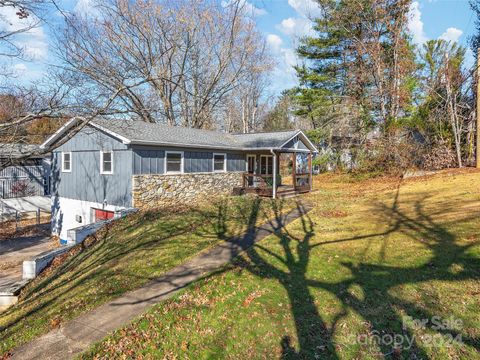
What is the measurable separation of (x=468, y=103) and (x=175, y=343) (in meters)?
22.0

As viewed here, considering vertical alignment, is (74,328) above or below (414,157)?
below

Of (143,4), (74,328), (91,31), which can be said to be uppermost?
(143,4)

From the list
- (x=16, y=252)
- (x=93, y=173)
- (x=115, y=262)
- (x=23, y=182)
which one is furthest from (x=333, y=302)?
(x=23, y=182)

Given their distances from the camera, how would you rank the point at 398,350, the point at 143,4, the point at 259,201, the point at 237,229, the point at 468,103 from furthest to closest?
the point at 143,4 → the point at 468,103 → the point at 259,201 → the point at 237,229 → the point at 398,350

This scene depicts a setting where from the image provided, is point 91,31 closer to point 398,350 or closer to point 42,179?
point 42,179

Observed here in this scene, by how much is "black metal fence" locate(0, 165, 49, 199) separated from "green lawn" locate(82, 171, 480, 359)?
1843cm

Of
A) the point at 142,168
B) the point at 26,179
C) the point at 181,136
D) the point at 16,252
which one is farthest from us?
the point at 26,179

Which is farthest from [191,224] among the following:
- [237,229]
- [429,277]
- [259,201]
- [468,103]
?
[468,103]

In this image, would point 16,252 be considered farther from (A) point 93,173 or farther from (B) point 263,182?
(B) point 263,182

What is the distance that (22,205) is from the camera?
64.3 feet

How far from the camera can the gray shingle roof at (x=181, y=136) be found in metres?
13.0

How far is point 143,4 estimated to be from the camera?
2303cm

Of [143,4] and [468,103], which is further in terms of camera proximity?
[143,4]

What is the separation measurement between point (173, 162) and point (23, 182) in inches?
493
